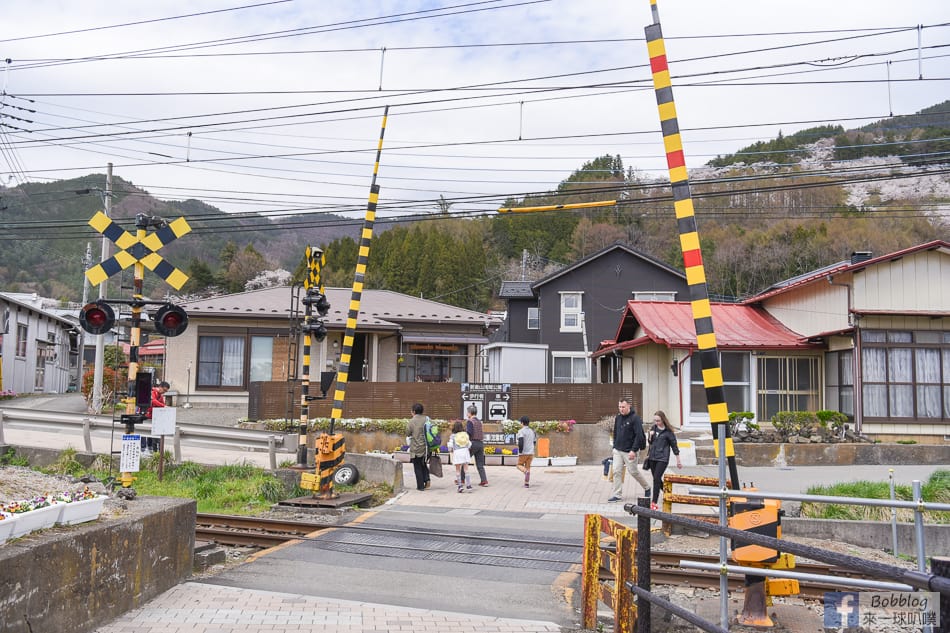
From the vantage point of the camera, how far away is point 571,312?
38656mm

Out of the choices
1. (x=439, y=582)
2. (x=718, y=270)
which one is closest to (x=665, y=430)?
(x=439, y=582)

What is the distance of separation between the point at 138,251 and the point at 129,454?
260 cm

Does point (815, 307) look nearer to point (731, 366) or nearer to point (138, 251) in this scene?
point (731, 366)

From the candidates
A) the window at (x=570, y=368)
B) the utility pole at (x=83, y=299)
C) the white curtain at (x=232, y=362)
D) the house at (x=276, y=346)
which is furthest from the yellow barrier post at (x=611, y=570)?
the utility pole at (x=83, y=299)

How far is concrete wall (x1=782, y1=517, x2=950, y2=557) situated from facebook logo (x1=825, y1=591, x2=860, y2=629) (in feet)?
19.1

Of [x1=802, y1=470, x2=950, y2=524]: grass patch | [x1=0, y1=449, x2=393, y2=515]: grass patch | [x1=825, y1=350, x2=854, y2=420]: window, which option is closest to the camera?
[x1=802, y1=470, x2=950, y2=524]: grass patch

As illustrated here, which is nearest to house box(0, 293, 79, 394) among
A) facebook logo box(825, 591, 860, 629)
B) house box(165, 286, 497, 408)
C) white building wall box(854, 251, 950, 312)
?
house box(165, 286, 497, 408)

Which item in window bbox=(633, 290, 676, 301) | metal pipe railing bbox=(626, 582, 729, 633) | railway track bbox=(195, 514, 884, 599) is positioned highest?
window bbox=(633, 290, 676, 301)

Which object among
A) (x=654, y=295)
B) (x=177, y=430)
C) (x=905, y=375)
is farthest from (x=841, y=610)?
(x=654, y=295)

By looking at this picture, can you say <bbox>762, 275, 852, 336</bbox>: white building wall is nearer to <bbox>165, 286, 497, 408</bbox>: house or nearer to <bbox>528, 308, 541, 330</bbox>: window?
<bbox>165, 286, 497, 408</bbox>: house

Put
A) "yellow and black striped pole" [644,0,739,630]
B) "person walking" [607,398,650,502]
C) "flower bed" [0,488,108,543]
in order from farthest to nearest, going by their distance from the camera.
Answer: "person walking" [607,398,650,502], "yellow and black striped pole" [644,0,739,630], "flower bed" [0,488,108,543]

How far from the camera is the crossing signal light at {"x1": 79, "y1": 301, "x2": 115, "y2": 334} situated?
10.0 metres

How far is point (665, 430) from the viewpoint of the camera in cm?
1377

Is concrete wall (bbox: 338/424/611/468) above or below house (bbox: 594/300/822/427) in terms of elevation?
below
